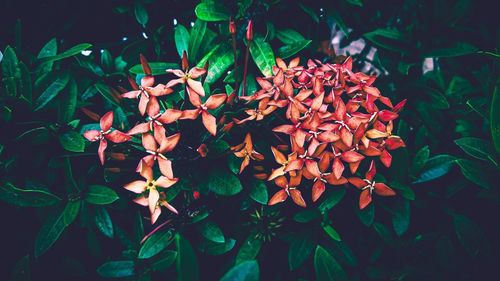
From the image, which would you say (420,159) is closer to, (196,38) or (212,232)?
(212,232)

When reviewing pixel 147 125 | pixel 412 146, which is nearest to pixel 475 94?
pixel 412 146

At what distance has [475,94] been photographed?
1.21 metres

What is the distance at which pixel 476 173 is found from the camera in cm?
93

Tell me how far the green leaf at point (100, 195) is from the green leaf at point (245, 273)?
1.10 ft

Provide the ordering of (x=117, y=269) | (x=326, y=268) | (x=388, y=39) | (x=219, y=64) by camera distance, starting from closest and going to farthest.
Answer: (x=326, y=268)
(x=117, y=269)
(x=219, y=64)
(x=388, y=39)

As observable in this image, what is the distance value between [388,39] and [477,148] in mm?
404

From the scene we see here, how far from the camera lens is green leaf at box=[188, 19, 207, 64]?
106cm

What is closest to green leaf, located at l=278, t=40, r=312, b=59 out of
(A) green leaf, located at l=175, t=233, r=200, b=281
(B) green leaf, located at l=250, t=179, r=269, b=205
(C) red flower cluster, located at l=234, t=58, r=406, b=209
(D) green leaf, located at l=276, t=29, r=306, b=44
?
(D) green leaf, located at l=276, t=29, r=306, b=44

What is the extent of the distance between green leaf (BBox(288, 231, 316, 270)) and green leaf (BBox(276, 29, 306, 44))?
51cm

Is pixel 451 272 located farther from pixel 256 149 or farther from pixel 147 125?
pixel 147 125

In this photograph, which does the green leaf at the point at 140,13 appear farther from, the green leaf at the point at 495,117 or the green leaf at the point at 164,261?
the green leaf at the point at 495,117

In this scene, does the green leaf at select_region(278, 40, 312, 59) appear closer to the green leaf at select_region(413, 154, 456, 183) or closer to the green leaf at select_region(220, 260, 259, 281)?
the green leaf at select_region(413, 154, 456, 183)

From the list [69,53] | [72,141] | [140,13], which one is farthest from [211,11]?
[72,141]

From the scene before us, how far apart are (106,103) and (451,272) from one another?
96 cm
